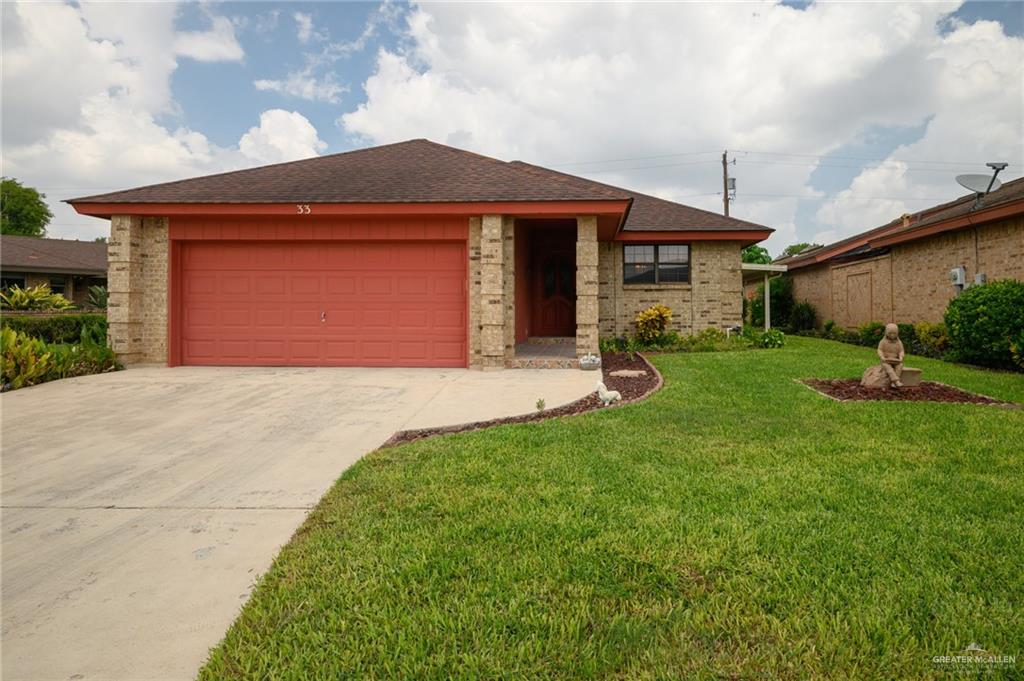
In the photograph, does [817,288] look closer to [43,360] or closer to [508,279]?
[508,279]

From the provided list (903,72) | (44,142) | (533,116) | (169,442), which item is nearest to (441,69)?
(533,116)

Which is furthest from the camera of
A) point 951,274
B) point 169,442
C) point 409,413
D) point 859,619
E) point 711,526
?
point 951,274

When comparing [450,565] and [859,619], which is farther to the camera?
[450,565]

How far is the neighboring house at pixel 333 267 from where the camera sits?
34.8ft

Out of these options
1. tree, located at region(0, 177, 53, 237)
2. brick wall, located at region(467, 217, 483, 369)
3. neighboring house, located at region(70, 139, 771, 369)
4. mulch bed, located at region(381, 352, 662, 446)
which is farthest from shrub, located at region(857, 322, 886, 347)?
tree, located at region(0, 177, 53, 237)

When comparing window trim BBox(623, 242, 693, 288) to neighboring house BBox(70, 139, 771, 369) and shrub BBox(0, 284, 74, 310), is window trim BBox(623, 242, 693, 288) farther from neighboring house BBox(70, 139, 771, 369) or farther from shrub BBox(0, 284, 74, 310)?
shrub BBox(0, 284, 74, 310)

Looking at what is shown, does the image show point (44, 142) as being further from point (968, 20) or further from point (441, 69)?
point (968, 20)

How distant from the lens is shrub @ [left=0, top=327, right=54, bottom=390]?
847 cm

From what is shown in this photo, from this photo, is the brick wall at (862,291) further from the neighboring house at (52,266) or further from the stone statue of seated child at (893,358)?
the neighboring house at (52,266)

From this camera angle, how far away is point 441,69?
15.0m

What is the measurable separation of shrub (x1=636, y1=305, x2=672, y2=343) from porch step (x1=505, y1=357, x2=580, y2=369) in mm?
4611

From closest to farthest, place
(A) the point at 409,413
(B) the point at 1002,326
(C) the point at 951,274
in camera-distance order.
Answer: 1. (A) the point at 409,413
2. (B) the point at 1002,326
3. (C) the point at 951,274

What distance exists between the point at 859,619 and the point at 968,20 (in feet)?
49.2

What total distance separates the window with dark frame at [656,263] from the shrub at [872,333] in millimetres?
5466
